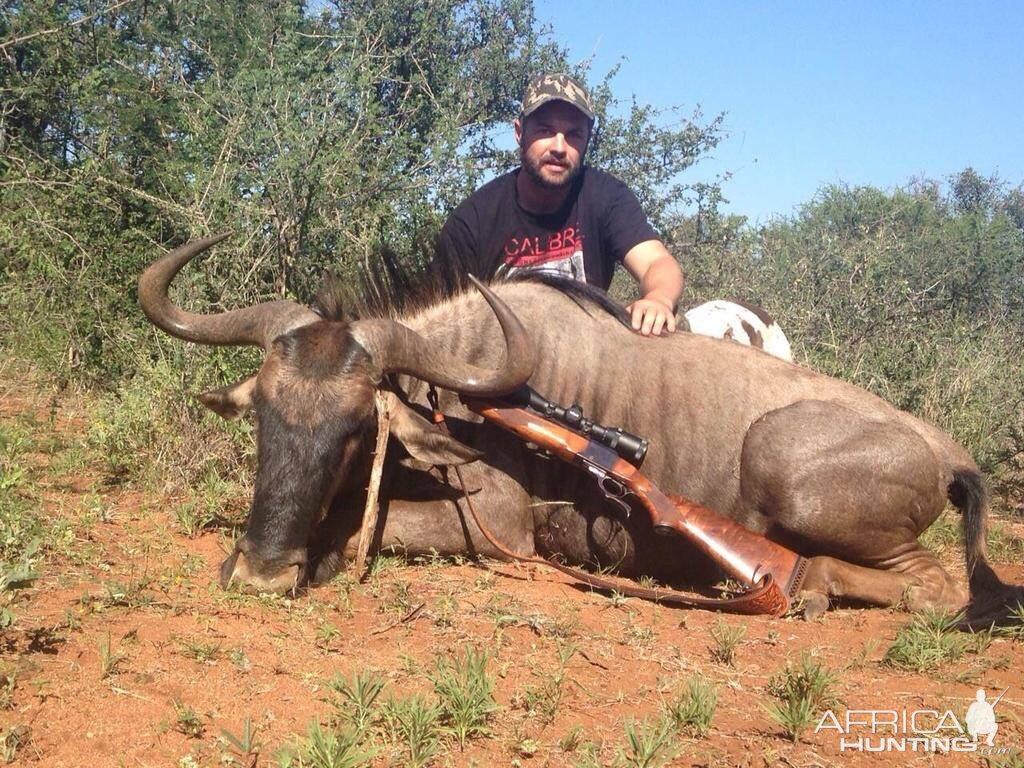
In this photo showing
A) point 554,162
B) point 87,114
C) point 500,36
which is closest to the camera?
point 554,162

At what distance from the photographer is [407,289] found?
4.59 m

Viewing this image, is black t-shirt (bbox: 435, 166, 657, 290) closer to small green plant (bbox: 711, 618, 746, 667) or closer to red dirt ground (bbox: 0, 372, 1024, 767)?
red dirt ground (bbox: 0, 372, 1024, 767)

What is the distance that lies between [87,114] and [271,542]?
642 centimetres

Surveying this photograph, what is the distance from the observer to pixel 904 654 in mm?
3309

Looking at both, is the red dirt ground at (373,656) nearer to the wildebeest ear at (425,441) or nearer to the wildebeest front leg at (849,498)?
the wildebeest front leg at (849,498)

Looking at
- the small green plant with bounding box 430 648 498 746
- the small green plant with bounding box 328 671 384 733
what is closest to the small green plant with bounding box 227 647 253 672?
the small green plant with bounding box 328 671 384 733

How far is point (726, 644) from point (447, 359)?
1626 mm

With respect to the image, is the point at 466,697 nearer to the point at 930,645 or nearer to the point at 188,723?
the point at 188,723

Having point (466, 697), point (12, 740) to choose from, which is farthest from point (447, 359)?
point (12, 740)

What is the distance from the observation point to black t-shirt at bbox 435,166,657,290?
5.39 m

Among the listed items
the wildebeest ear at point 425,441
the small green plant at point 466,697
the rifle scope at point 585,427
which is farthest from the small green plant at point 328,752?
the rifle scope at point 585,427

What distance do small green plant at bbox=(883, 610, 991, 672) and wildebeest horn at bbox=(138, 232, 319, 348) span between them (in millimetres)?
2605

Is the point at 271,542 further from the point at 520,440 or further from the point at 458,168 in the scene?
the point at 458,168

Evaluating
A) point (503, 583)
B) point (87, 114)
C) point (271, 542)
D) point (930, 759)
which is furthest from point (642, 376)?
point (87, 114)
